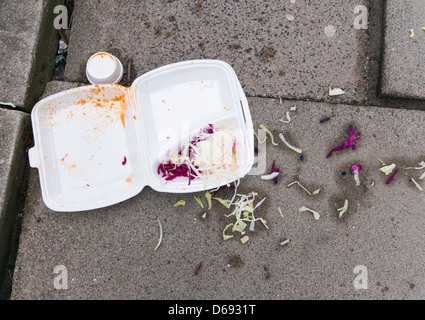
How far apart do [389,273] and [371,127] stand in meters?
0.87

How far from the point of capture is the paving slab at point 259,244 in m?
1.85

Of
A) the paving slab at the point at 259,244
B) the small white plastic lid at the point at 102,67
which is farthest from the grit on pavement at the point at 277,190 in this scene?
the small white plastic lid at the point at 102,67

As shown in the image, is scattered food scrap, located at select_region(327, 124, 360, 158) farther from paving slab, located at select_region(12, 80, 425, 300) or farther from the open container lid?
the open container lid

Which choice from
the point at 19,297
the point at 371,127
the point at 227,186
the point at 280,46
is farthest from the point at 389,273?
the point at 19,297

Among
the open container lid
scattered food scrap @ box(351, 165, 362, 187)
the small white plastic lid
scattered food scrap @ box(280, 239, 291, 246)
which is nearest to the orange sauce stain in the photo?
the open container lid

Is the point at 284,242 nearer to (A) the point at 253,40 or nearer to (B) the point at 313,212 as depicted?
(B) the point at 313,212

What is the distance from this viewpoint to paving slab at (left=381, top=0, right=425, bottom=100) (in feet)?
6.42

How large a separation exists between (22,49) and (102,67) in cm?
53

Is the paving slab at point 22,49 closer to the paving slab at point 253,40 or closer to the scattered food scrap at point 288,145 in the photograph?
the paving slab at point 253,40

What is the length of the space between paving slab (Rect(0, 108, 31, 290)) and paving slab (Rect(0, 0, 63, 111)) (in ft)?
0.35

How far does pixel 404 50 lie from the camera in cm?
197

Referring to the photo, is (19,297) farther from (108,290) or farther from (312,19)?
(312,19)

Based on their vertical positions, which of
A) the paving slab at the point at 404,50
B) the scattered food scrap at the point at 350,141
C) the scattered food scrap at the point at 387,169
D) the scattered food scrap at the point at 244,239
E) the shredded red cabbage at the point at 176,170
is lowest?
the scattered food scrap at the point at 244,239

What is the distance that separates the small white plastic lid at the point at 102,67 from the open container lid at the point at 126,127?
0.10 m
